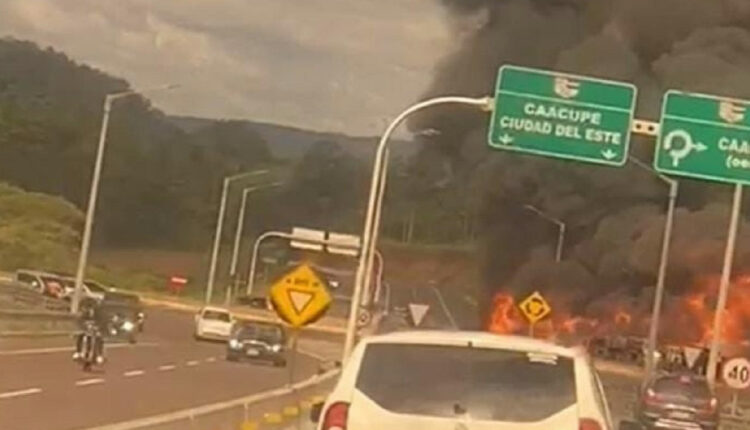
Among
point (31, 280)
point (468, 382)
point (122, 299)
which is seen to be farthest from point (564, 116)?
point (31, 280)

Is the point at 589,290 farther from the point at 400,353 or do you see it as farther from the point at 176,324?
the point at 400,353

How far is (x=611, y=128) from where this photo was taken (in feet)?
108

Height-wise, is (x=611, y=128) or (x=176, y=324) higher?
(x=611, y=128)

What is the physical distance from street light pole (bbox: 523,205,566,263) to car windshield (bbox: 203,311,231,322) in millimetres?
28282

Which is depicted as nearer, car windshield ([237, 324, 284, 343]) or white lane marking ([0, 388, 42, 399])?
white lane marking ([0, 388, 42, 399])

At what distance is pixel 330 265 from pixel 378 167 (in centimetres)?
6642

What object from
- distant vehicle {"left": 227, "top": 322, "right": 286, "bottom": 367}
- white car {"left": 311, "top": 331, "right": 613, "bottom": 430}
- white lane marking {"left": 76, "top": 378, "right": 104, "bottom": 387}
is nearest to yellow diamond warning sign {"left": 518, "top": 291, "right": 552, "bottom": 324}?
distant vehicle {"left": 227, "top": 322, "right": 286, "bottom": 367}

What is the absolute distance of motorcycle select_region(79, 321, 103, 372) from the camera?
3534cm

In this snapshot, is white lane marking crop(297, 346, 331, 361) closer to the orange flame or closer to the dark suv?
the orange flame

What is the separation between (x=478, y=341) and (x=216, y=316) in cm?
5038

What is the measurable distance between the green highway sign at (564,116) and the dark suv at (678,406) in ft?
14.3

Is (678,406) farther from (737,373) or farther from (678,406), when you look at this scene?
(737,373)

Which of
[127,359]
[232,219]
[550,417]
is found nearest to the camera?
[550,417]

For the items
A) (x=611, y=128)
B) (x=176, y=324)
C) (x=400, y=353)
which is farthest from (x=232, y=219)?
(x=400, y=353)
